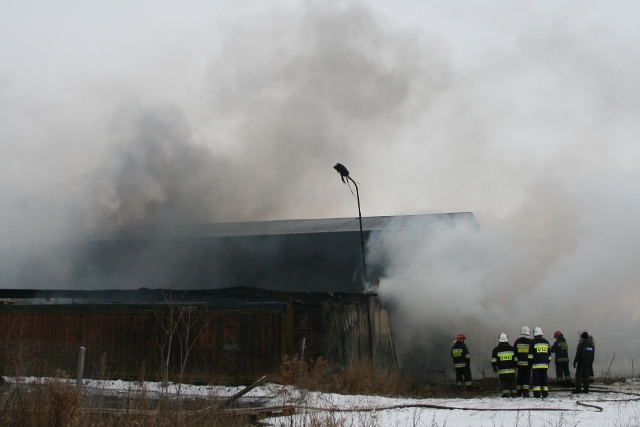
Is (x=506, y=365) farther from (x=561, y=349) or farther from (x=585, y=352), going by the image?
(x=561, y=349)

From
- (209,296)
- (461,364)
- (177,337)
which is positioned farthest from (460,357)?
(209,296)

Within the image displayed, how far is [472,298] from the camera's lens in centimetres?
2112

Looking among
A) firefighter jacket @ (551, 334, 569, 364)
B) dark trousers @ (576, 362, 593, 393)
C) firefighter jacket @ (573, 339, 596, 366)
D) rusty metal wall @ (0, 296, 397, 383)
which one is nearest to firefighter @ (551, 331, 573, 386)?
firefighter jacket @ (551, 334, 569, 364)

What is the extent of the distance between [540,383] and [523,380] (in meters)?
0.69

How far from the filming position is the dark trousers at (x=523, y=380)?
14898 millimetres

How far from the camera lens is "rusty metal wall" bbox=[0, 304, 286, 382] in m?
16.5

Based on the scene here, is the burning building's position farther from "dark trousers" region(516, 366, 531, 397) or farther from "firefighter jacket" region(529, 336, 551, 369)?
"firefighter jacket" region(529, 336, 551, 369)

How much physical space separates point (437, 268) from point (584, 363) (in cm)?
752

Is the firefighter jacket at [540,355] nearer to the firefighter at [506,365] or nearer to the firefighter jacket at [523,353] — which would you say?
the firefighter jacket at [523,353]

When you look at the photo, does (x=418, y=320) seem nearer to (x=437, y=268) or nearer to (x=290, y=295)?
(x=437, y=268)

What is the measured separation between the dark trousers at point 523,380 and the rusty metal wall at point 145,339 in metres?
5.97

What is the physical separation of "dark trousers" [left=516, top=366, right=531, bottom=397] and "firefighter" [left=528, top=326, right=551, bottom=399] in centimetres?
35

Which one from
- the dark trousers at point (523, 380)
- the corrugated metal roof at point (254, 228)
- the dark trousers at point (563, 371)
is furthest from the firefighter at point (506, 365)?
the corrugated metal roof at point (254, 228)

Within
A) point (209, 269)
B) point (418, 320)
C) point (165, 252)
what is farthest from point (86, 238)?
point (418, 320)
